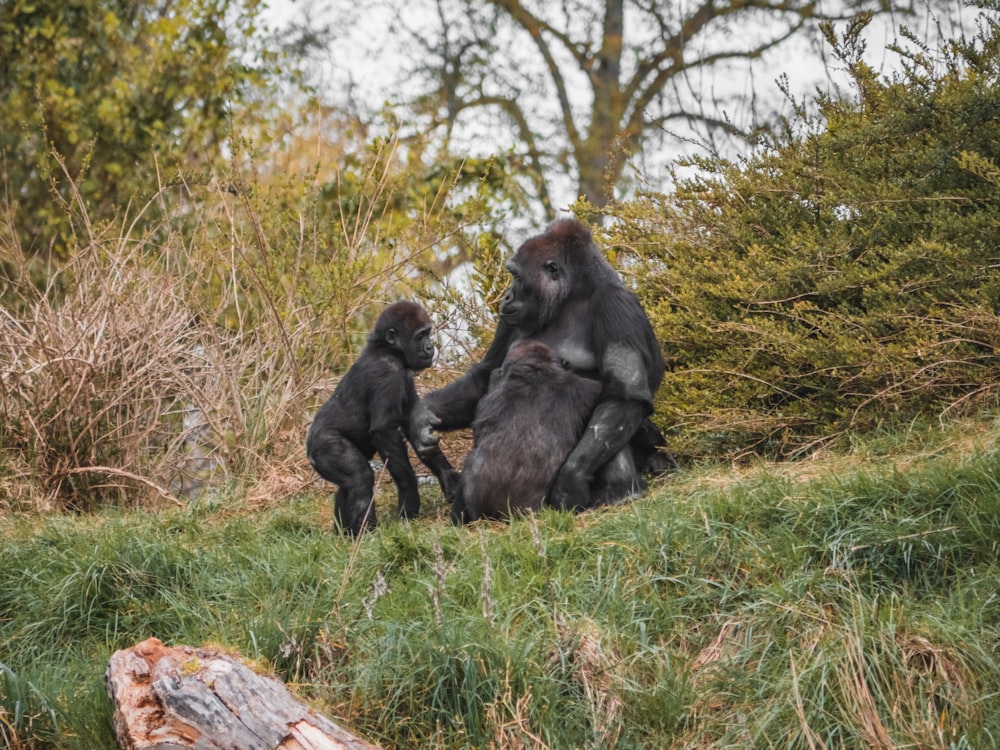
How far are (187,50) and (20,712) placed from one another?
10540mm

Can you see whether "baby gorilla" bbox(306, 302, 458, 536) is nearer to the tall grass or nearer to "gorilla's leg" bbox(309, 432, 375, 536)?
"gorilla's leg" bbox(309, 432, 375, 536)

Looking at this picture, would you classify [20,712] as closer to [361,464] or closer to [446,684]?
[446,684]

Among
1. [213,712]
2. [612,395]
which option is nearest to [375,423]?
[612,395]

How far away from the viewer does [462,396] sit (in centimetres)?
643

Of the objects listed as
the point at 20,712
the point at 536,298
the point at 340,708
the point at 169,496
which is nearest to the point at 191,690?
the point at 340,708

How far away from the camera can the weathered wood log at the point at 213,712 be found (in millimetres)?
3402

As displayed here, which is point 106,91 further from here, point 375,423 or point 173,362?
Result: point 375,423

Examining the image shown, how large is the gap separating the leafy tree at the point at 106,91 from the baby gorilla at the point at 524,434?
26.2ft

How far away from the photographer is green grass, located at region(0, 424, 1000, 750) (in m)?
3.69

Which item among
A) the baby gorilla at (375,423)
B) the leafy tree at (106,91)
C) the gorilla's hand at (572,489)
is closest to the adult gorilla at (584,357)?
the gorilla's hand at (572,489)

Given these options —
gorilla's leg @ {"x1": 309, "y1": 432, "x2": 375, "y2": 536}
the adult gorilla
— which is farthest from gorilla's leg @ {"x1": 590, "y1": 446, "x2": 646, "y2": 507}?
gorilla's leg @ {"x1": 309, "y1": 432, "x2": 375, "y2": 536}

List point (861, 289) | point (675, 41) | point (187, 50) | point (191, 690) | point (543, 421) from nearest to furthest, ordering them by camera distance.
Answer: point (191, 690)
point (543, 421)
point (861, 289)
point (187, 50)
point (675, 41)

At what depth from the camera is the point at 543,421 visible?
19.2 feet

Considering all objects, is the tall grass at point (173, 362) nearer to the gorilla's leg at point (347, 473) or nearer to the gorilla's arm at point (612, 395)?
Answer: the gorilla's leg at point (347, 473)
